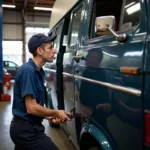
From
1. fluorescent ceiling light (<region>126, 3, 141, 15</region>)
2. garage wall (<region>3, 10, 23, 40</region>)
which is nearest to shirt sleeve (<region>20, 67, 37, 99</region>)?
fluorescent ceiling light (<region>126, 3, 141, 15</region>)

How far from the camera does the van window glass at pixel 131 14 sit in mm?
1741

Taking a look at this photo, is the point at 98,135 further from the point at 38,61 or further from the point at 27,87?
the point at 38,61

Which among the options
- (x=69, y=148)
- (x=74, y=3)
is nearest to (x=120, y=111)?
(x=74, y=3)

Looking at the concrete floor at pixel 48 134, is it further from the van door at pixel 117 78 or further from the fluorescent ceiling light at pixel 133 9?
the fluorescent ceiling light at pixel 133 9

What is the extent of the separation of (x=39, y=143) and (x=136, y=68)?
1184 millimetres

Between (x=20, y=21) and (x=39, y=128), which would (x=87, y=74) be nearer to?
(x=39, y=128)

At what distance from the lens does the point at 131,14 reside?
1830mm

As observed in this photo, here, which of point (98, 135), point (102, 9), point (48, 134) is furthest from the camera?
point (48, 134)

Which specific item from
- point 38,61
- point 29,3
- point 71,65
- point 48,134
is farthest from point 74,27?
point 29,3

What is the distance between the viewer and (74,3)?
10.9 feet

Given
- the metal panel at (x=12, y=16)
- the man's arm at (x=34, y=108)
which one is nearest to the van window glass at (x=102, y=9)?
the man's arm at (x=34, y=108)

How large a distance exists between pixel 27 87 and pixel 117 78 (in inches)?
31.2

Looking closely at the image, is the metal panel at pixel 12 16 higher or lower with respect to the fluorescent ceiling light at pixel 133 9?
higher

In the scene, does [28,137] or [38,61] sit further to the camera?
[38,61]
